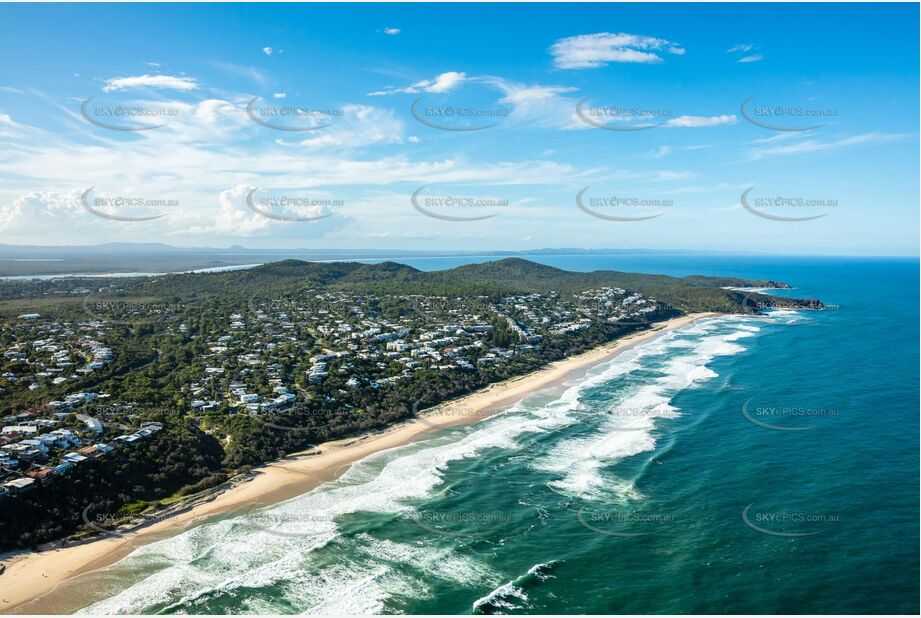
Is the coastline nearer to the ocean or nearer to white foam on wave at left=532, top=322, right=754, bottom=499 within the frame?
the ocean

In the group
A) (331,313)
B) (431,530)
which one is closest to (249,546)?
(431,530)

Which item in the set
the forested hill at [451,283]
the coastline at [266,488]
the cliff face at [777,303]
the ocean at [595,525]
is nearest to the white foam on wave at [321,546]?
the ocean at [595,525]

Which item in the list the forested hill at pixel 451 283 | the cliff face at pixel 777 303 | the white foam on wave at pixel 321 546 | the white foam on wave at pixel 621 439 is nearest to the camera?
the white foam on wave at pixel 321 546

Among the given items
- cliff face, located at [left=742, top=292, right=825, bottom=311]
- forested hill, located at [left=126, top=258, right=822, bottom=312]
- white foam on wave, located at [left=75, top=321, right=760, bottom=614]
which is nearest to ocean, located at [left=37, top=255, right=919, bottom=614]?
white foam on wave, located at [left=75, top=321, right=760, bottom=614]

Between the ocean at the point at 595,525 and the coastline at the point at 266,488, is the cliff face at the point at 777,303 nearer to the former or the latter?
the ocean at the point at 595,525

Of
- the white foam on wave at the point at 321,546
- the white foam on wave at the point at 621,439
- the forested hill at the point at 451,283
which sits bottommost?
the white foam on wave at the point at 321,546

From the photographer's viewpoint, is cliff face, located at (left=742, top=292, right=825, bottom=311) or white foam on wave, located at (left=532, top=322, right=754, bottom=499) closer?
white foam on wave, located at (left=532, top=322, right=754, bottom=499)
